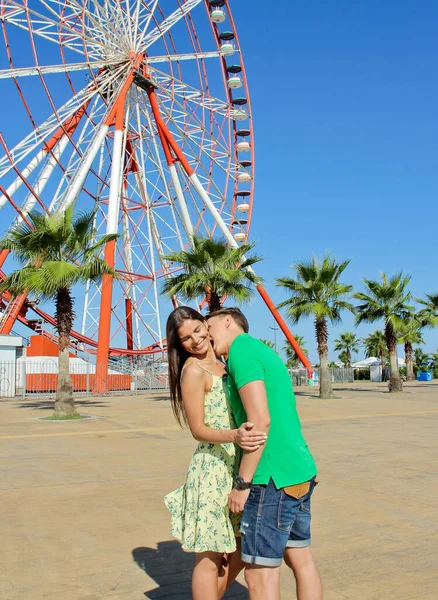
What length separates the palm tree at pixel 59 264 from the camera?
15.6 m

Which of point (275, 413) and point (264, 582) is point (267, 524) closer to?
point (264, 582)

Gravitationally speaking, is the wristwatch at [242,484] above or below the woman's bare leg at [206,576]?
above

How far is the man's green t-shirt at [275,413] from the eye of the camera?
2.68 m

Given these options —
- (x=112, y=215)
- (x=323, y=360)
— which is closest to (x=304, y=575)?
(x=112, y=215)

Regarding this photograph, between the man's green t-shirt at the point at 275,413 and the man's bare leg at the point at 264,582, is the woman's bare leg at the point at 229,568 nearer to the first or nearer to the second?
the man's bare leg at the point at 264,582

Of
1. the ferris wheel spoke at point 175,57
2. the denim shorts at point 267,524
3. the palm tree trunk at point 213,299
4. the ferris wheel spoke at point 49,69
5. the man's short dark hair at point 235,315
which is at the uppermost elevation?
the ferris wheel spoke at point 175,57

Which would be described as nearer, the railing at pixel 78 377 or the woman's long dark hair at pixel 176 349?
the woman's long dark hair at pixel 176 349

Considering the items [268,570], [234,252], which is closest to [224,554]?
[268,570]

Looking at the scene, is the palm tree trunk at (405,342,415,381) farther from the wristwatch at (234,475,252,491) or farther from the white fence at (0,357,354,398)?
the wristwatch at (234,475,252,491)

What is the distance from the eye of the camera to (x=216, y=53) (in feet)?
93.7

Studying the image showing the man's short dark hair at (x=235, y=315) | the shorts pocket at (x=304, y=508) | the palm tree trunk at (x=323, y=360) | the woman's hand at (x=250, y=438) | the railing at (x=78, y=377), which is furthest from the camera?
the railing at (x=78, y=377)

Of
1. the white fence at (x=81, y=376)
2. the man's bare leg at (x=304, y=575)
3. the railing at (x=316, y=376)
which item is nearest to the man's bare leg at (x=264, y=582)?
the man's bare leg at (x=304, y=575)

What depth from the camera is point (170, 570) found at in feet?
13.2

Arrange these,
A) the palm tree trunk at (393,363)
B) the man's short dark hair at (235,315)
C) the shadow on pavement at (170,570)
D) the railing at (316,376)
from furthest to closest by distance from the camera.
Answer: the railing at (316,376)
the palm tree trunk at (393,363)
the shadow on pavement at (170,570)
the man's short dark hair at (235,315)
